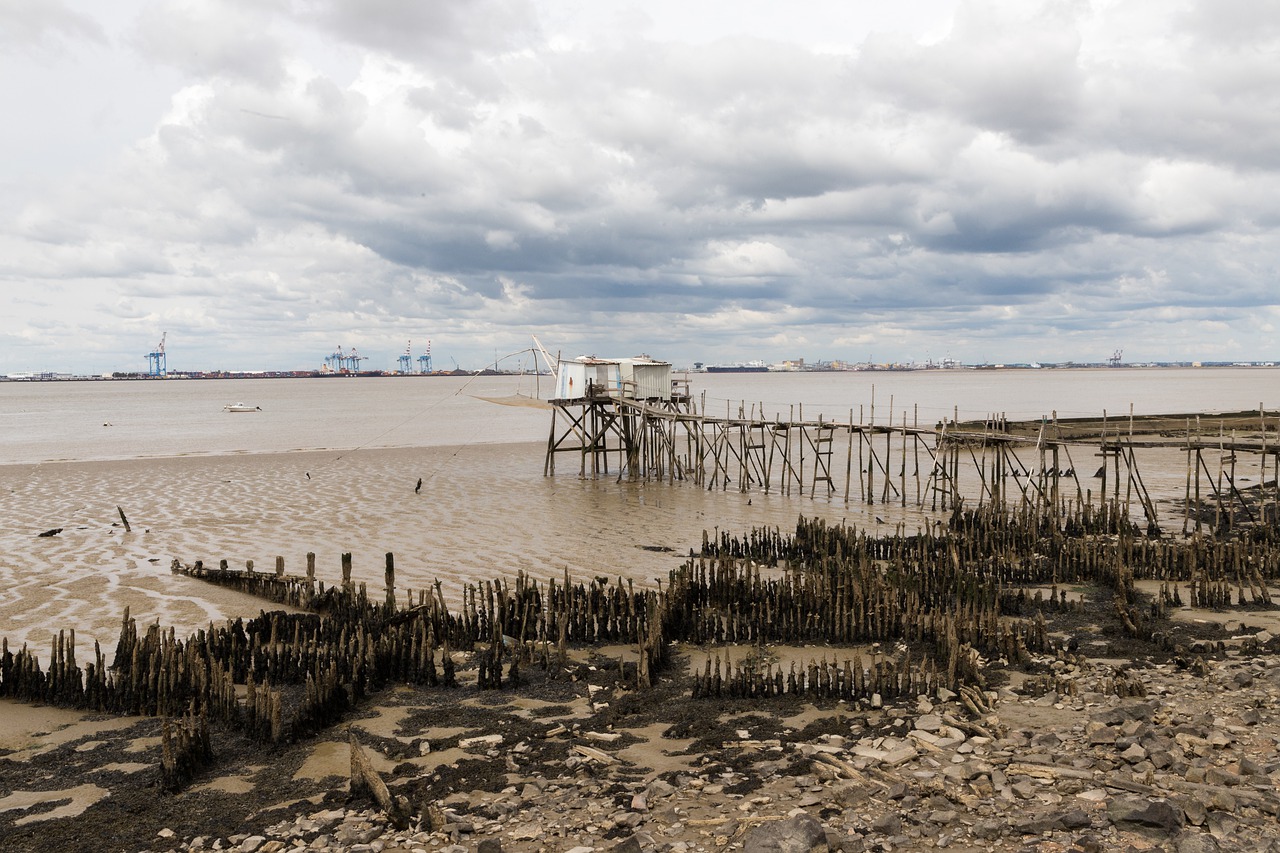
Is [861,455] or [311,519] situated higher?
[861,455]

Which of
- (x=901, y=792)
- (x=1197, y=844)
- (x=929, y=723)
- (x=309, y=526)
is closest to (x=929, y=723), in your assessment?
(x=929, y=723)

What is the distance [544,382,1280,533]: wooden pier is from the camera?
2314 cm

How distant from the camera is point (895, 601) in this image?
12516 millimetres

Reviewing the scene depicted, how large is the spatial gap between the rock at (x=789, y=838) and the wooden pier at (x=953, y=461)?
16.7 m

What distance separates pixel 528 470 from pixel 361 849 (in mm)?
30259

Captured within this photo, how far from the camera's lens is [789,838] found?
6258 mm

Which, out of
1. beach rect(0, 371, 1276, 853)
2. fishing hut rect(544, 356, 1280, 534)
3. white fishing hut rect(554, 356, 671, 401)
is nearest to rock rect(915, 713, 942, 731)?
beach rect(0, 371, 1276, 853)

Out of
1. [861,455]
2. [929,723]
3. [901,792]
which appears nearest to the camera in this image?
[901,792]

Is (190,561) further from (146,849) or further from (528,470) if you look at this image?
(528,470)

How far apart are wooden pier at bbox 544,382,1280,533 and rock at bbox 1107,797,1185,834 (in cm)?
1538

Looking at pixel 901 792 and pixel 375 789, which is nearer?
pixel 901 792

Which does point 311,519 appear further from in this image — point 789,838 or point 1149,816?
point 1149,816

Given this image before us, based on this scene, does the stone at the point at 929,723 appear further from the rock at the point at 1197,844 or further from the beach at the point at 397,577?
the rock at the point at 1197,844

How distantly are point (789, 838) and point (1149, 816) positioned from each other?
2.50 meters
